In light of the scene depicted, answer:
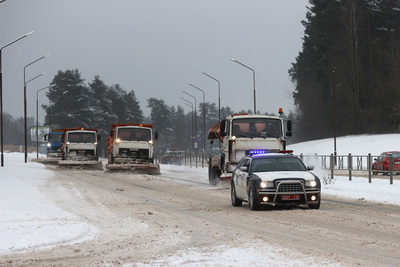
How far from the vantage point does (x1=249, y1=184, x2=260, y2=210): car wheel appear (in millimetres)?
18344

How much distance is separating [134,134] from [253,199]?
29.2 meters

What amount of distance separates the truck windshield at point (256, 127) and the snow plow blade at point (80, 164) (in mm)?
26207

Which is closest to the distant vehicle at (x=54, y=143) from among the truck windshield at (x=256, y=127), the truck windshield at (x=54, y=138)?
the truck windshield at (x=54, y=138)

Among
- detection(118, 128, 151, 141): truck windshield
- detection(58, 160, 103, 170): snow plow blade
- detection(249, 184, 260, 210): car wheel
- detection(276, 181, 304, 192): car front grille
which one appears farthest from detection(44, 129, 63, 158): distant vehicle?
detection(276, 181, 304, 192): car front grille

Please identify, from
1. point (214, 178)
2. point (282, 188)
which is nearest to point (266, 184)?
point (282, 188)

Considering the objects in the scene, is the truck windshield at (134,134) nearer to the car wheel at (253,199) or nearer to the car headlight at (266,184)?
the car wheel at (253,199)

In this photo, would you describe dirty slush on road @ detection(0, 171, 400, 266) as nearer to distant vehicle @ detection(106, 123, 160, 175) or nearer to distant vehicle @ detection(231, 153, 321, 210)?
distant vehicle @ detection(231, 153, 321, 210)

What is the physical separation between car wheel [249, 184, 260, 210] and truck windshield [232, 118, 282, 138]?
32.9 feet

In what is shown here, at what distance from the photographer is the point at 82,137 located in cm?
5469

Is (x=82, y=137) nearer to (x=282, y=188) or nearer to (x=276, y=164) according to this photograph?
(x=276, y=164)

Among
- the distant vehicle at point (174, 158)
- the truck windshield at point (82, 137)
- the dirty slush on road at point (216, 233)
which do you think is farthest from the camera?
the distant vehicle at point (174, 158)

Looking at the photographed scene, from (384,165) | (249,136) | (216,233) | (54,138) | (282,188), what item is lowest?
(216,233)

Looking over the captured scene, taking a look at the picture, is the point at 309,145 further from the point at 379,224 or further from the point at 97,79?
the point at 97,79

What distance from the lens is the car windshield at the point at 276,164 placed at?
19484 millimetres
